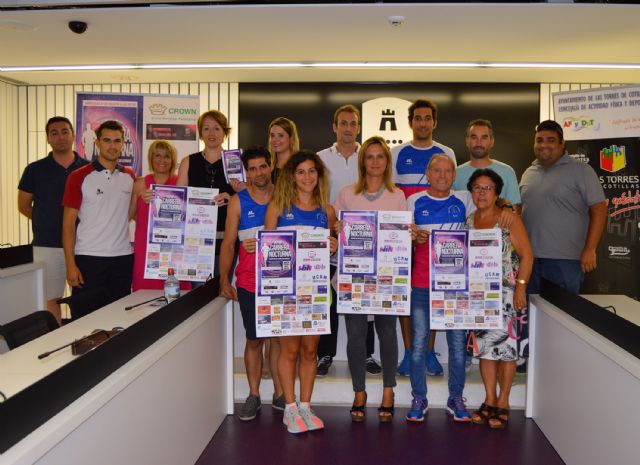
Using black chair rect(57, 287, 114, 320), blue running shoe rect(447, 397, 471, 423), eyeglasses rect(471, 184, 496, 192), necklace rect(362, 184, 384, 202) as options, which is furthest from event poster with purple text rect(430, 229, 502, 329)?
black chair rect(57, 287, 114, 320)

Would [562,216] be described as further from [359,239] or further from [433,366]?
[359,239]

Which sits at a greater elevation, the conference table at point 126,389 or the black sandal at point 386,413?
the conference table at point 126,389

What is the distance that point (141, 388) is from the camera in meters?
2.43

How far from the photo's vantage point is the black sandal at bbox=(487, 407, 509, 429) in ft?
12.6

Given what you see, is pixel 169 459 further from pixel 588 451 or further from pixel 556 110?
pixel 556 110

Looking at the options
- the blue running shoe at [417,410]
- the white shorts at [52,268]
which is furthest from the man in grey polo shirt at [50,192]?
the blue running shoe at [417,410]

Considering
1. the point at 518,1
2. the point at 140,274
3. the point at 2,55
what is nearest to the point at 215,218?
the point at 140,274

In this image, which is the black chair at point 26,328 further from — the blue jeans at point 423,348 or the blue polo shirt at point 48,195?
the blue polo shirt at point 48,195

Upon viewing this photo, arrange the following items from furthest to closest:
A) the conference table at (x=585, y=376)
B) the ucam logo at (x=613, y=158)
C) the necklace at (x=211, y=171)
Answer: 1. the ucam logo at (x=613, y=158)
2. the necklace at (x=211, y=171)
3. the conference table at (x=585, y=376)

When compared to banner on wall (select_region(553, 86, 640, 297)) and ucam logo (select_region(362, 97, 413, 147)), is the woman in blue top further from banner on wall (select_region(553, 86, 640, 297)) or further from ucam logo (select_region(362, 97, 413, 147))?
ucam logo (select_region(362, 97, 413, 147))

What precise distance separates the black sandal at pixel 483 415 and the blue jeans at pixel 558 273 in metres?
0.87

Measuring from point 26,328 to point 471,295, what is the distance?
2356 millimetres

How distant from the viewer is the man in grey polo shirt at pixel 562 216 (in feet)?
13.7

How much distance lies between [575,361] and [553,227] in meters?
1.24
